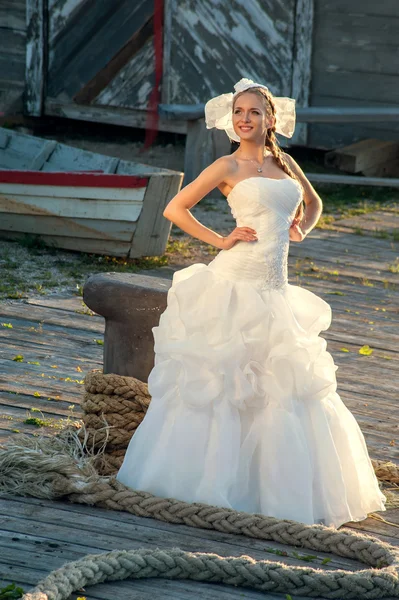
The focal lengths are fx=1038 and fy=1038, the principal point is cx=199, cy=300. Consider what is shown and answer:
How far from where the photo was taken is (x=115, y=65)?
42.5ft

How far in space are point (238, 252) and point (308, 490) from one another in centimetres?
100

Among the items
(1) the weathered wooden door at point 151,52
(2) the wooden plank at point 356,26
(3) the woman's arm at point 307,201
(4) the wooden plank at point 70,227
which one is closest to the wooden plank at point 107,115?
(1) the weathered wooden door at point 151,52

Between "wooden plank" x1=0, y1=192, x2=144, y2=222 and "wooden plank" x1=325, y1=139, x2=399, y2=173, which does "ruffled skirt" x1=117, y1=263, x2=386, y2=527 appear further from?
"wooden plank" x1=325, y1=139, x2=399, y2=173

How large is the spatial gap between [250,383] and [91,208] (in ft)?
16.3

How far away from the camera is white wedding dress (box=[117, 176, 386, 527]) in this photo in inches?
161

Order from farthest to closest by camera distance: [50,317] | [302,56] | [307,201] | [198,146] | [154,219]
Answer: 1. [302,56]
2. [198,146]
3. [154,219]
4. [50,317]
5. [307,201]

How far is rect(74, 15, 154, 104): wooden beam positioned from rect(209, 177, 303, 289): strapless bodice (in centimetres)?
895

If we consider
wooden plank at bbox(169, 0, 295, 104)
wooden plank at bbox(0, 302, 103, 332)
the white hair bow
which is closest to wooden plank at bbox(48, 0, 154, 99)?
wooden plank at bbox(169, 0, 295, 104)

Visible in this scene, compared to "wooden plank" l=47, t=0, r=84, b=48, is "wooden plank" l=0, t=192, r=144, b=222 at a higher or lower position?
lower

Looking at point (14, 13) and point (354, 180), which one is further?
point (14, 13)

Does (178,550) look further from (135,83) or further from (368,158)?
(135,83)

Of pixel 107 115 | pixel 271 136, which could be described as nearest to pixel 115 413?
pixel 271 136

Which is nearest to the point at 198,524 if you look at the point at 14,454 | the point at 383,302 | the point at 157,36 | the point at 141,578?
the point at 141,578

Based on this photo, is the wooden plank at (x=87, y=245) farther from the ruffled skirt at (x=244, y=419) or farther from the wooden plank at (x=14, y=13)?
the wooden plank at (x=14, y=13)
